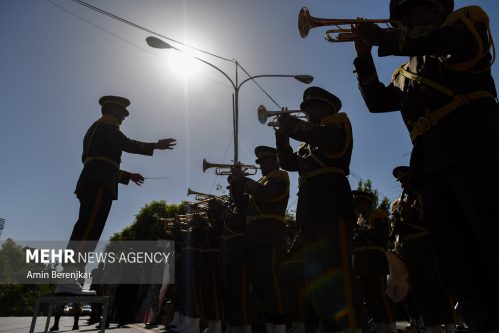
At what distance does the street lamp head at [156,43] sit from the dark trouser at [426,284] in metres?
8.65

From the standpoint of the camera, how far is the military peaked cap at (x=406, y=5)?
2730 millimetres

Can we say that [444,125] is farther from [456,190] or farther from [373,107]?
[373,107]

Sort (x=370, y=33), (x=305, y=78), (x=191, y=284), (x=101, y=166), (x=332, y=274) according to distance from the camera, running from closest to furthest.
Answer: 1. (x=370, y=33)
2. (x=332, y=274)
3. (x=101, y=166)
4. (x=191, y=284)
5. (x=305, y=78)

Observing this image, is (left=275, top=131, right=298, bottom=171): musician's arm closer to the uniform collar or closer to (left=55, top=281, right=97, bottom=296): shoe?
the uniform collar

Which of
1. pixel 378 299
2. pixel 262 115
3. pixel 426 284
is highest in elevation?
pixel 262 115

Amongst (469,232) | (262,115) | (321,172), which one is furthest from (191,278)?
(469,232)

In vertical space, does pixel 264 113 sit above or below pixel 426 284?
above

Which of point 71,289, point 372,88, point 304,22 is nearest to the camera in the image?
point 372,88

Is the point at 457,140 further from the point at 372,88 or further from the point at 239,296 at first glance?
the point at 239,296

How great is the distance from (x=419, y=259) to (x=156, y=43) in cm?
911

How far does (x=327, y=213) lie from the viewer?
374 centimetres

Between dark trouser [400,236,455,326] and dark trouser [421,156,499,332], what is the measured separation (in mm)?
2884

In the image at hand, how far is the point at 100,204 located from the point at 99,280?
7.26 meters

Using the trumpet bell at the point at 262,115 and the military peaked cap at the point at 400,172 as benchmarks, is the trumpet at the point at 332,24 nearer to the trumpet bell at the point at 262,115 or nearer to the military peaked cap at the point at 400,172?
the trumpet bell at the point at 262,115
